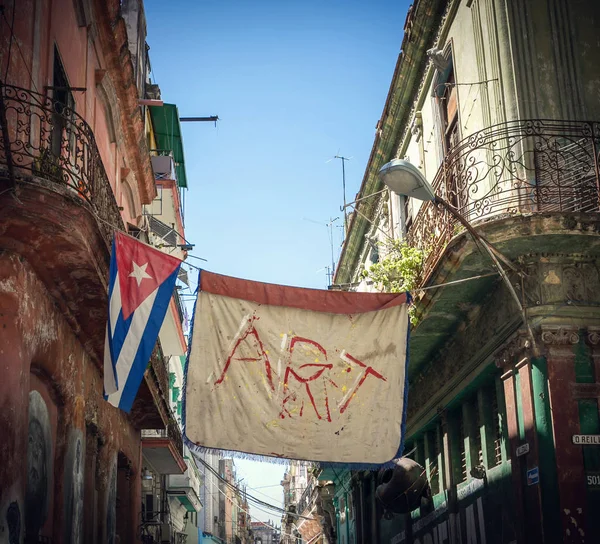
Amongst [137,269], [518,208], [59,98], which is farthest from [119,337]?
[518,208]

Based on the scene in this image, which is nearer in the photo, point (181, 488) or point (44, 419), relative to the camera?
point (44, 419)

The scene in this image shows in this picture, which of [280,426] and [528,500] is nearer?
[280,426]

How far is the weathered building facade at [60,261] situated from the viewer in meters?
9.19

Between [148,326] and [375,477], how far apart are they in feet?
43.3

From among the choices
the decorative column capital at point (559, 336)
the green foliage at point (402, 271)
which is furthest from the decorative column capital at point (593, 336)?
the green foliage at point (402, 271)

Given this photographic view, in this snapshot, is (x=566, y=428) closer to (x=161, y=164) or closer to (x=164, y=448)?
(x=164, y=448)

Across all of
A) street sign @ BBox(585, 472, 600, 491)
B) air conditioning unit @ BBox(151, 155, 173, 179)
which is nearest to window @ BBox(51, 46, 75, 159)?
street sign @ BBox(585, 472, 600, 491)

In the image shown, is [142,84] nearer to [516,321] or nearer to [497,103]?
[497,103]

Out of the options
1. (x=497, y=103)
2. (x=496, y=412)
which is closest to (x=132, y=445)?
(x=496, y=412)

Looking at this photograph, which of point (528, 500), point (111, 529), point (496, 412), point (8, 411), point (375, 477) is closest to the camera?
point (8, 411)

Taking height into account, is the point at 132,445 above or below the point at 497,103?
below

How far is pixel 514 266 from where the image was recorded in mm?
10930

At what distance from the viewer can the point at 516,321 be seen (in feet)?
36.5

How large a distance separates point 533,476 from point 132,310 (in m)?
5.11
